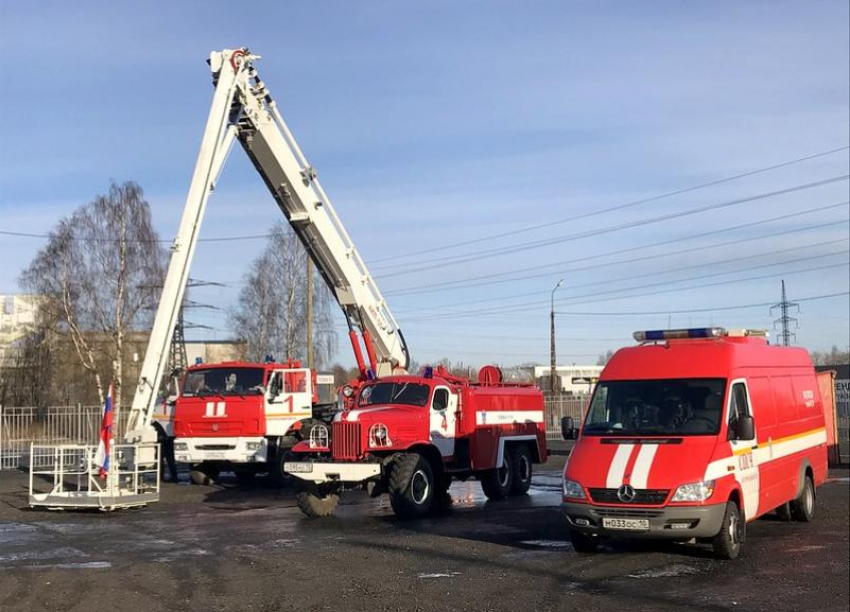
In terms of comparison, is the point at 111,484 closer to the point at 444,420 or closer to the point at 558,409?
the point at 444,420

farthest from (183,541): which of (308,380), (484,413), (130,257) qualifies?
(130,257)

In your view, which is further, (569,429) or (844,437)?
(844,437)

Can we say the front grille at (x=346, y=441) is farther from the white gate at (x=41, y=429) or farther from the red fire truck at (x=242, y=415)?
the white gate at (x=41, y=429)

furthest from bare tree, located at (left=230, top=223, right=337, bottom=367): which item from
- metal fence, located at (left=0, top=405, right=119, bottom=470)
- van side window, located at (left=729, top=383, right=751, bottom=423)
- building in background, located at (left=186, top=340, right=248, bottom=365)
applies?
van side window, located at (left=729, top=383, right=751, bottom=423)

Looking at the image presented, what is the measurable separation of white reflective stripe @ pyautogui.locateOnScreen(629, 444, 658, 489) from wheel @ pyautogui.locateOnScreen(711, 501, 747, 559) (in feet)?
3.17

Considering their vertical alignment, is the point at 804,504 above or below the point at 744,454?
below

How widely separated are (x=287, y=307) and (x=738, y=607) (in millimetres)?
42311

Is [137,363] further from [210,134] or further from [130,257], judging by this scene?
[210,134]

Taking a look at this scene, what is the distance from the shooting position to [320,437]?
52.5 feet

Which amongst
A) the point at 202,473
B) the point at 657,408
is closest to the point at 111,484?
the point at 202,473

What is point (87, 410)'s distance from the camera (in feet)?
93.5

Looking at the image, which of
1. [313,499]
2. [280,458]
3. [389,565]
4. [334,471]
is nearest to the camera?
[389,565]

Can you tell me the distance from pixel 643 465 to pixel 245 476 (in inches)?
562

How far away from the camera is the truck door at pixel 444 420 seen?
16094 mm
